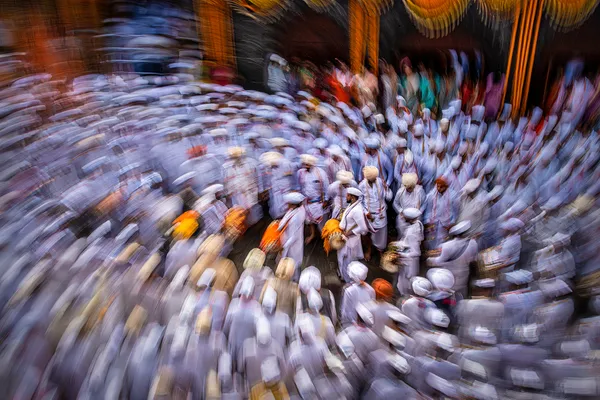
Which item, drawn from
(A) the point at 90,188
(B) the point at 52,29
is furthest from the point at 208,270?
(B) the point at 52,29

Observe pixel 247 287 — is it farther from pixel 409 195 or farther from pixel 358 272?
pixel 409 195

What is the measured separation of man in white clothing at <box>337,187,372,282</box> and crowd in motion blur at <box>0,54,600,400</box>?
0.07ft

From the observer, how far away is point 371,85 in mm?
8305

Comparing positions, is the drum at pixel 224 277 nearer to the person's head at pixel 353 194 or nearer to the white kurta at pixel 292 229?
the white kurta at pixel 292 229

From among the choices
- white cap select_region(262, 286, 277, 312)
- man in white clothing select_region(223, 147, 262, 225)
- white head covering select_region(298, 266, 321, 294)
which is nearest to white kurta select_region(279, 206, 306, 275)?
man in white clothing select_region(223, 147, 262, 225)

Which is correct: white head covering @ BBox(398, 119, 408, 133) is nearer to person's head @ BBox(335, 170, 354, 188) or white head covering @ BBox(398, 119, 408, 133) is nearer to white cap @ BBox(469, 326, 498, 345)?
person's head @ BBox(335, 170, 354, 188)

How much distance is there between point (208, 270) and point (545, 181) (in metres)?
3.92

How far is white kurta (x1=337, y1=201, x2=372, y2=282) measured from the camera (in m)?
4.50

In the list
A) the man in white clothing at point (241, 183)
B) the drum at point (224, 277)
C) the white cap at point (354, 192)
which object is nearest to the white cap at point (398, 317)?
the drum at point (224, 277)

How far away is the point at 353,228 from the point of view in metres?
4.52

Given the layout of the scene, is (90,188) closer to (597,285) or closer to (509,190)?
(509,190)

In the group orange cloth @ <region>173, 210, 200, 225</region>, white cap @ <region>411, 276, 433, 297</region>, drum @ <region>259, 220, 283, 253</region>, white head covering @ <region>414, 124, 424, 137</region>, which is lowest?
drum @ <region>259, 220, 283, 253</region>

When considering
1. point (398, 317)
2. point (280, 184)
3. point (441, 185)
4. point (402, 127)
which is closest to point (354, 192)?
point (441, 185)

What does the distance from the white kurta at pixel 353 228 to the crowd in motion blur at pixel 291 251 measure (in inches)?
0.8
